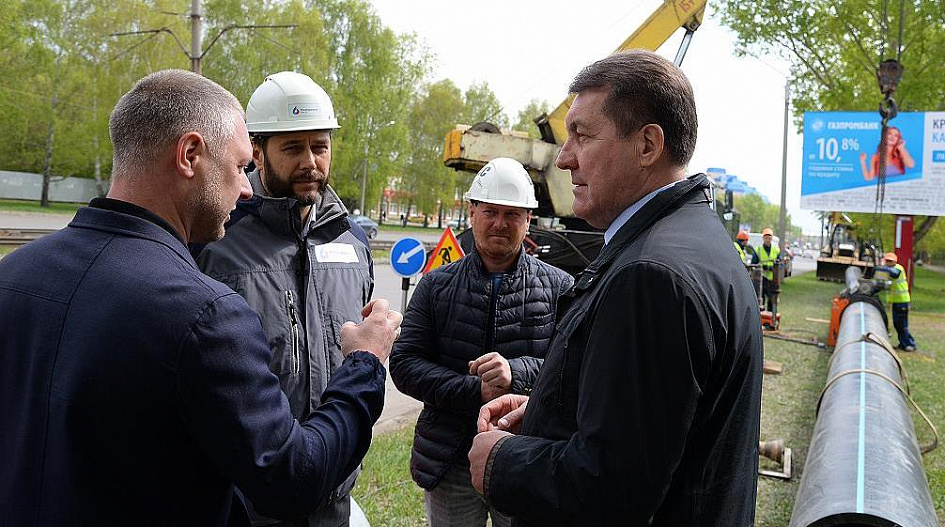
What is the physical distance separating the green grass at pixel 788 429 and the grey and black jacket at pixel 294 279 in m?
1.94

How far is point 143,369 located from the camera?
4.30 feet

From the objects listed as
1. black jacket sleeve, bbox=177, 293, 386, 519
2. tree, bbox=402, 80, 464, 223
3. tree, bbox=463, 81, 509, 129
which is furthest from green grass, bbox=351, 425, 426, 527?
tree, bbox=463, 81, 509, 129

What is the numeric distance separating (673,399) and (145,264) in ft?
3.61

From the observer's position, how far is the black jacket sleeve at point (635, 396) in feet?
4.50

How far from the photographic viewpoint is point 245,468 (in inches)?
55.4

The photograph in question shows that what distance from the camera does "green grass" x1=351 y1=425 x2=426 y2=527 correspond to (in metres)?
4.12

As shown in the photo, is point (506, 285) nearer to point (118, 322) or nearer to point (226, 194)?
point (226, 194)

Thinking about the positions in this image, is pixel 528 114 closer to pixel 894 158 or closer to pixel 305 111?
pixel 894 158

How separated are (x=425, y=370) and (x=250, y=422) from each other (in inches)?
61.6

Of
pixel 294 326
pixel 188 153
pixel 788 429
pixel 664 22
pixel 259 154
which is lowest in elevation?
pixel 788 429

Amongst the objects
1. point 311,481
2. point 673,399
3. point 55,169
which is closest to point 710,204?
point 673,399

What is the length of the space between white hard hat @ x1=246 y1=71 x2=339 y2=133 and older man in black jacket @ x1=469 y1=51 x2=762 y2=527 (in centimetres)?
114

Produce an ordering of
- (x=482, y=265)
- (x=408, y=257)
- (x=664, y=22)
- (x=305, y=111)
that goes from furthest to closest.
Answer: (x=664, y=22) < (x=408, y=257) < (x=482, y=265) < (x=305, y=111)

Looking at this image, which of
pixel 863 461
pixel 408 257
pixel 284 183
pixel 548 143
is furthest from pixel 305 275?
pixel 548 143
